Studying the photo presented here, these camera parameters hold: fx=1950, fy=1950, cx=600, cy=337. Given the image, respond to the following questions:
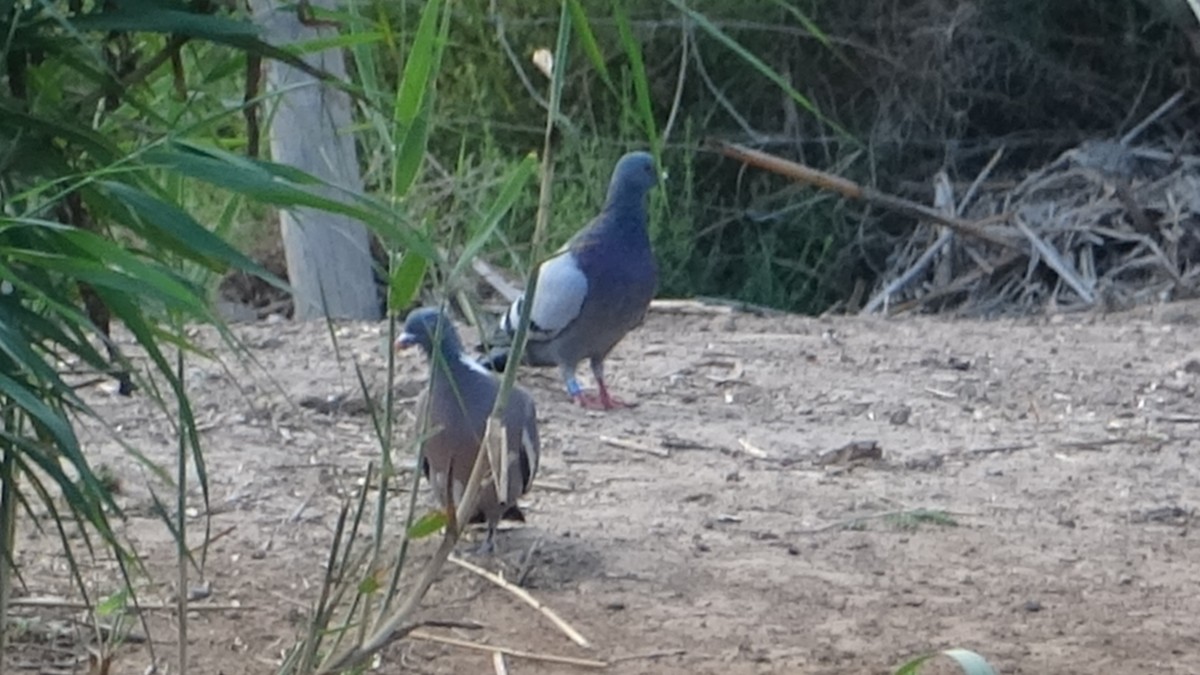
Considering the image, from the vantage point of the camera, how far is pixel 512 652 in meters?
3.20

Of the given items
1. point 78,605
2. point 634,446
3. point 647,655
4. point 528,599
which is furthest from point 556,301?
point 78,605

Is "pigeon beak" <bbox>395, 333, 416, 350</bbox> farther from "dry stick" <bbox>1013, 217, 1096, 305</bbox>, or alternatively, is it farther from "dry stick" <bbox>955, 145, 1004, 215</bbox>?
"dry stick" <bbox>955, 145, 1004, 215</bbox>

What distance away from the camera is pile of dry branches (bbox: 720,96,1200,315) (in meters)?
8.04

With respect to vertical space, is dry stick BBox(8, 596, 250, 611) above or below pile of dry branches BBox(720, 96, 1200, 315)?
above

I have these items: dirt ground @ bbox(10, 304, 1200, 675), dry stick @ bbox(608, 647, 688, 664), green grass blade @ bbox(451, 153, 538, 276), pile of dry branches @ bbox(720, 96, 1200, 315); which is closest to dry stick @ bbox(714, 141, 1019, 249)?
pile of dry branches @ bbox(720, 96, 1200, 315)

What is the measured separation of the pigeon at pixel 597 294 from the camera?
5676 mm

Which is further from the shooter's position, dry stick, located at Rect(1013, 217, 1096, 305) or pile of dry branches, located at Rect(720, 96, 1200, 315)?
pile of dry branches, located at Rect(720, 96, 1200, 315)

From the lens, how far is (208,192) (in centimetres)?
453

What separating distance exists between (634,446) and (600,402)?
0.64 m

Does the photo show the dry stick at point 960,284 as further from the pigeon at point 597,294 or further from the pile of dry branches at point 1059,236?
the pigeon at point 597,294

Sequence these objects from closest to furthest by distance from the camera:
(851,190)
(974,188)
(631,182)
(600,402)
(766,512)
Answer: (766,512)
(600,402)
(631,182)
(851,190)
(974,188)

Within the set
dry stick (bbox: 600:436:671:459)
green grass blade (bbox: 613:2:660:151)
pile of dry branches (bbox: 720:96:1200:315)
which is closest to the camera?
green grass blade (bbox: 613:2:660:151)

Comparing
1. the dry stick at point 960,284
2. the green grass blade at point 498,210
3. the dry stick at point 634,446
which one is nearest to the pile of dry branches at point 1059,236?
the dry stick at point 960,284

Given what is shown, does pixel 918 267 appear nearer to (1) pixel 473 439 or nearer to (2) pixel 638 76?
(1) pixel 473 439
